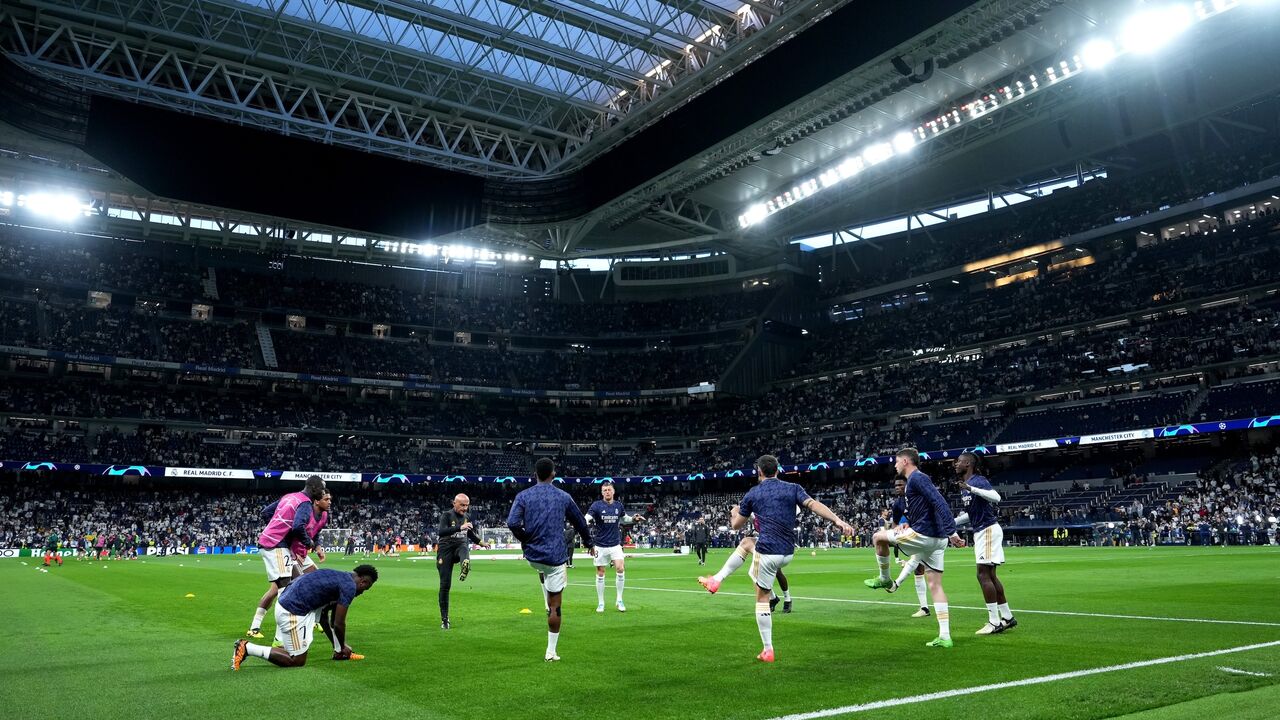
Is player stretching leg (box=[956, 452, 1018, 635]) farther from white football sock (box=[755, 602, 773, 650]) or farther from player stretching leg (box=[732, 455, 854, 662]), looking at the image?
white football sock (box=[755, 602, 773, 650])

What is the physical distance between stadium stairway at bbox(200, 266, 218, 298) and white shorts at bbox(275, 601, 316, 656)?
70499 millimetres

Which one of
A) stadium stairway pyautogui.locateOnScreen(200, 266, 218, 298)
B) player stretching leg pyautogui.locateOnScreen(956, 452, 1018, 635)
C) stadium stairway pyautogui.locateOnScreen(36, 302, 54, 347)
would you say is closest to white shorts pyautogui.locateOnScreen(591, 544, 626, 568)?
player stretching leg pyautogui.locateOnScreen(956, 452, 1018, 635)

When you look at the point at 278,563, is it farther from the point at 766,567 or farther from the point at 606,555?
the point at 606,555

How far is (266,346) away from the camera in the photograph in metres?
72.8

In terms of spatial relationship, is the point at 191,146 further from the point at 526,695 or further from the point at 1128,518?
the point at 1128,518

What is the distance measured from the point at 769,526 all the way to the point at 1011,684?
9.42 feet

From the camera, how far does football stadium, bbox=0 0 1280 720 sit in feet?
32.9

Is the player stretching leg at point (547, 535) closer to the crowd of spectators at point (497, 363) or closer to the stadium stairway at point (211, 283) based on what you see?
the crowd of spectators at point (497, 363)

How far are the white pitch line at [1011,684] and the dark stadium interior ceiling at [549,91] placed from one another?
3163 centimetres

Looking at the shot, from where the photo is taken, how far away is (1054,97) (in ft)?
154

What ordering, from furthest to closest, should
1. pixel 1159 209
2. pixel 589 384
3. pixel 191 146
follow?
1. pixel 589 384
2. pixel 1159 209
3. pixel 191 146

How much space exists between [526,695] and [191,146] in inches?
1682

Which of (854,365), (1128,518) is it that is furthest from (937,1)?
(854,365)

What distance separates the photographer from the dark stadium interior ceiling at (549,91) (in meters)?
39.0
